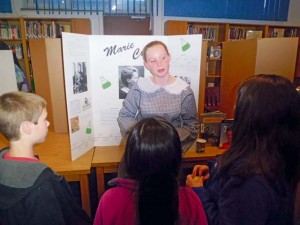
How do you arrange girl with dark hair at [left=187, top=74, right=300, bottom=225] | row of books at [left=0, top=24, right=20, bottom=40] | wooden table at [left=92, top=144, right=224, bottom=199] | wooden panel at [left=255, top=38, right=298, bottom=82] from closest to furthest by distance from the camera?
girl with dark hair at [left=187, top=74, right=300, bottom=225] → wooden table at [left=92, top=144, right=224, bottom=199] → wooden panel at [left=255, top=38, right=298, bottom=82] → row of books at [left=0, top=24, right=20, bottom=40]

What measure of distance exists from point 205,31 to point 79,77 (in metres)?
3.26

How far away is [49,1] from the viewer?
3.75m

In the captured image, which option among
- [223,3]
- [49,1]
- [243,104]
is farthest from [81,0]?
[243,104]

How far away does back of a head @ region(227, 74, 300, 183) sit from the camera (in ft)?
2.30

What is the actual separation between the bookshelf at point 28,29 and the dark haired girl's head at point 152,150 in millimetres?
3449

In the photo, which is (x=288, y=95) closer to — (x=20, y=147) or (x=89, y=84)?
(x=20, y=147)

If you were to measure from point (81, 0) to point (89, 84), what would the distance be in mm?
2872

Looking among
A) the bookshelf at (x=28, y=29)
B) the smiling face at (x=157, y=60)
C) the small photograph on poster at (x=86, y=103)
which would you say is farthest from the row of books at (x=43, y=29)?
the smiling face at (x=157, y=60)

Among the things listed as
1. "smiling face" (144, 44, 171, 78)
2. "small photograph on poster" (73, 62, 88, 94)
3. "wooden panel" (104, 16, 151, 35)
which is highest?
"wooden panel" (104, 16, 151, 35)

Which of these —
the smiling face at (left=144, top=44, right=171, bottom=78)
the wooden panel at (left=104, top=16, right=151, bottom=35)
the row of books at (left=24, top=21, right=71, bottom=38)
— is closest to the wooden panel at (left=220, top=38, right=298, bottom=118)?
the smiling face at (left=144, top=44, right=171, bottom=78)

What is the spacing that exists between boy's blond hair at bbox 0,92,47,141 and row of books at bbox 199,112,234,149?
101cm

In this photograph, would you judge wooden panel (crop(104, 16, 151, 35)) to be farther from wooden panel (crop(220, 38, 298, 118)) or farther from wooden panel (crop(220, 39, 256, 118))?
wooden panel (crop(220, 38, 298, 118))

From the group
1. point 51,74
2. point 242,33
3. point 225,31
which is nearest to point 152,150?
point 51,74

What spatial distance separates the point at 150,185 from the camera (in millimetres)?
765
